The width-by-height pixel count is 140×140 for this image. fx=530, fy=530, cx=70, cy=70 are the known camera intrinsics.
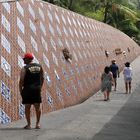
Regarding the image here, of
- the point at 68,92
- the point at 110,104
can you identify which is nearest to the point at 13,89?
the point at 68,92

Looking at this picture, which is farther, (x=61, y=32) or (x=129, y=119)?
(x=61, y=32)

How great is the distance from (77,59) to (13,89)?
8851 mm

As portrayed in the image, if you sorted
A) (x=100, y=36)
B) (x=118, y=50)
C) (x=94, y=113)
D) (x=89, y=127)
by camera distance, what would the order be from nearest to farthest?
(x=89, y=127), (x=94, y=113), (x=100, y=36), (x=118, y=50)

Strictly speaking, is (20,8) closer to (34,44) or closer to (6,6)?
(34,44)

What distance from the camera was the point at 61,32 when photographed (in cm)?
1975

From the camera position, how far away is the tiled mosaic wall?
12.7 meters

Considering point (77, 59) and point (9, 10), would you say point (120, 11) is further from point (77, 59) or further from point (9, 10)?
point (9, 10)

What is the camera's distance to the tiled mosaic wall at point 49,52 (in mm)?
12727

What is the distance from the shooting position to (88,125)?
12102 millimetres

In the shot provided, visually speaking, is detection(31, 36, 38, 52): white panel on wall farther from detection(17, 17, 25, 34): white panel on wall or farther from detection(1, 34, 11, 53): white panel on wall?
detection(1, 34, 11, 53): white panel on wall

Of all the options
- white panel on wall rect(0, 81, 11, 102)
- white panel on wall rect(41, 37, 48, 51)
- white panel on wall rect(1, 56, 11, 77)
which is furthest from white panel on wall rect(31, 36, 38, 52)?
white panel on wall rect(0, 81, 11, 102)

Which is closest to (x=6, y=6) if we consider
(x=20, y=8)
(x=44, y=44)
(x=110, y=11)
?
(x=20, y=8)

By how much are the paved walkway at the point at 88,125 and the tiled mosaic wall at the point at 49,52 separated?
667mm

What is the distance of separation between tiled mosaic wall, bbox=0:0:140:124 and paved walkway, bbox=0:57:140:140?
2.19 feet
